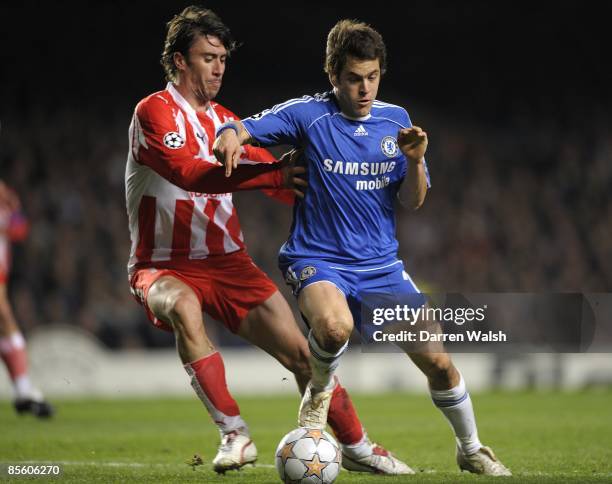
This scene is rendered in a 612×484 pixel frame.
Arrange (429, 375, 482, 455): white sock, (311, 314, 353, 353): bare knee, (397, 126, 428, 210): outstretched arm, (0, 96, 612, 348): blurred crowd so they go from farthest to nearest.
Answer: (0, 96, 612, 348): blurred crowd, (429, 375, 482, 455): white sock, (397, 126, 428, 210): outstretched arm, (311, 314, 353, 353): bare knee

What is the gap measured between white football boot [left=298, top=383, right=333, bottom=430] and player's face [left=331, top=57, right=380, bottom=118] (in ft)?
4.63

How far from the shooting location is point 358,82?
5219 mm

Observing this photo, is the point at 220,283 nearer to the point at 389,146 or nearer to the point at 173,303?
the point at 173,303

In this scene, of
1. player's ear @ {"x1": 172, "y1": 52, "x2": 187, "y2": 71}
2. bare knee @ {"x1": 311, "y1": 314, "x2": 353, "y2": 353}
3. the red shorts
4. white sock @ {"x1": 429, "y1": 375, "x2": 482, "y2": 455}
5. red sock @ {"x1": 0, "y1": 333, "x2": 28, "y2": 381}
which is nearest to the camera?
bare knee @ {"x1": 311, "y1": 314, "x2": 353, "y2": 353}

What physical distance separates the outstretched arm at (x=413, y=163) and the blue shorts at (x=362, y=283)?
1.12 ft

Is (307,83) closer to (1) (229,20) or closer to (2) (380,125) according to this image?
(1) (229,20)

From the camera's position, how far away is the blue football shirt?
527cm

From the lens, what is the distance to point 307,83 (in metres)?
18.8

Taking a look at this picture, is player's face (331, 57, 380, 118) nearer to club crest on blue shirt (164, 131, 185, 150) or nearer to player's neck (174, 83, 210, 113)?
club crest on blue shirt (164, 131, 185, 150)

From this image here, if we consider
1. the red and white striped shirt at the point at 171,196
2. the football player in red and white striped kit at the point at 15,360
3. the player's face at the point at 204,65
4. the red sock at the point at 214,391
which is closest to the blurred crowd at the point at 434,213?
the football player in red and white striped kit at the point at 15,360

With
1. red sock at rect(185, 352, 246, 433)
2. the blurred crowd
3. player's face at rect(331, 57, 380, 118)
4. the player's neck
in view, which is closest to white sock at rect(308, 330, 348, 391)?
red sock at rect(185, 352, 246, 433)

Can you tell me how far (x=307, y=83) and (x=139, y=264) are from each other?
13.2 m

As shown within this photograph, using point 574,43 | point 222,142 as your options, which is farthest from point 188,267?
point 574,43

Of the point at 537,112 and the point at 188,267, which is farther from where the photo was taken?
the point at 537,112
